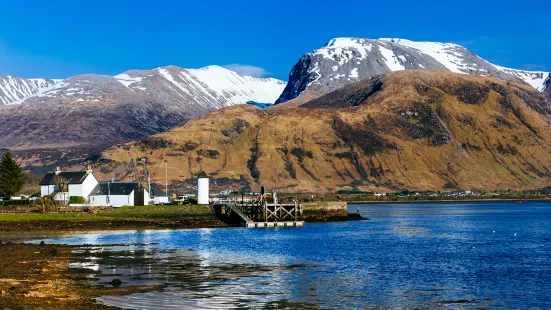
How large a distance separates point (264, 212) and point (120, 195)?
24.2m

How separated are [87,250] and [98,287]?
2149 cm

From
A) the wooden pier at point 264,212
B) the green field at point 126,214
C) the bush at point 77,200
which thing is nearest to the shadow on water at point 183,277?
the green field at point 126,214

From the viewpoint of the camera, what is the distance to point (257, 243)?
72.6 meters

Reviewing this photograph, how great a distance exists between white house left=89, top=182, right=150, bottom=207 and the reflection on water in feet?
99.1

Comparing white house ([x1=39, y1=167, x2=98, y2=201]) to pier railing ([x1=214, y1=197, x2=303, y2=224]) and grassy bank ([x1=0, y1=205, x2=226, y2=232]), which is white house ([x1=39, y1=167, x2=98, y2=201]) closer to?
grassy bank ([x1=0, y1=205, x2=226, y2=232])

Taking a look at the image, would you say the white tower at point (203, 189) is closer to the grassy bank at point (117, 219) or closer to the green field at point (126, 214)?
the green field at point (126, 214)

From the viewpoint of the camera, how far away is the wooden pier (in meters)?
104

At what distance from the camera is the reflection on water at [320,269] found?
36406 mm

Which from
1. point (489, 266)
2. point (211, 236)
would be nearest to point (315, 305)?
point (489, 266)

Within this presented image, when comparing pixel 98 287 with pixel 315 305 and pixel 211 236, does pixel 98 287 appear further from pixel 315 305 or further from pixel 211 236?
pixel 211 236

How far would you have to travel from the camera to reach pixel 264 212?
349 feet

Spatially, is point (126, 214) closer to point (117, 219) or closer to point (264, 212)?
point (117, 219)

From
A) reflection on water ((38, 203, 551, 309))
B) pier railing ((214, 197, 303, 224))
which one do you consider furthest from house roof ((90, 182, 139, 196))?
reflection on water ((38, 203, 551, 309))

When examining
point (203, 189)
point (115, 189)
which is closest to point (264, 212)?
point (203, 189)
